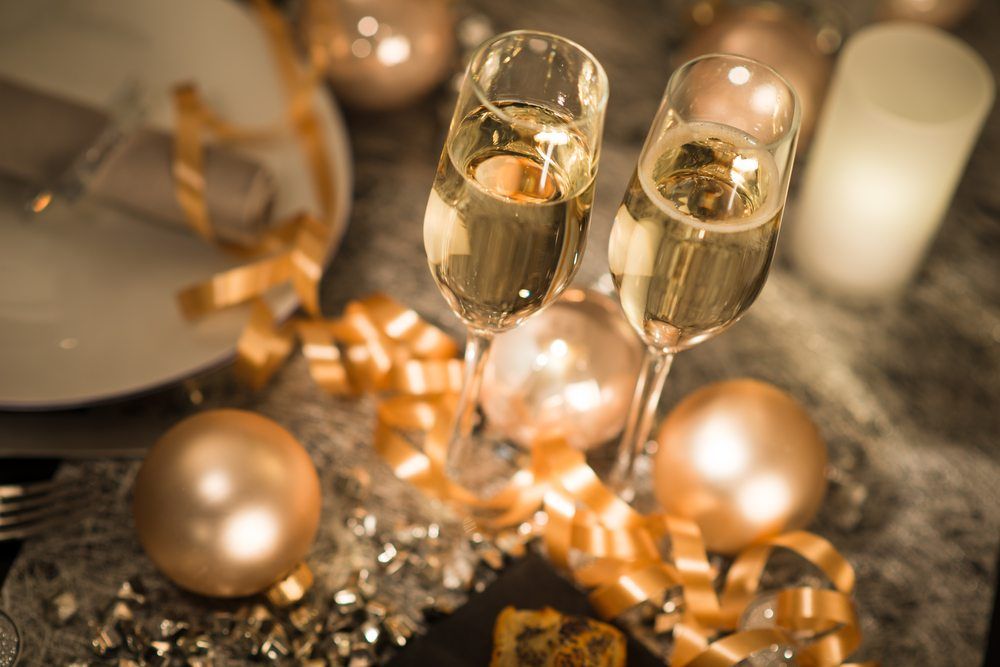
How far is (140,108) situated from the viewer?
87cm

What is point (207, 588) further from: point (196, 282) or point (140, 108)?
point (140, 108)

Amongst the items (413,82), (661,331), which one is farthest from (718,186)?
(413,82)

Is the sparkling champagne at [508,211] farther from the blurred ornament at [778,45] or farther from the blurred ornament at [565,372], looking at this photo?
the blurred ornament at [778,45]

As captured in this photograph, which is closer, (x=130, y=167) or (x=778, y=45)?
(x=130, y=167)

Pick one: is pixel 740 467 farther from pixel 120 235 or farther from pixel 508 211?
pixel 120 235

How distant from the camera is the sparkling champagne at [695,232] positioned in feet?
1.79

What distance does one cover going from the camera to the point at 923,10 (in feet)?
3.58

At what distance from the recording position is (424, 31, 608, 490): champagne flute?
534mm

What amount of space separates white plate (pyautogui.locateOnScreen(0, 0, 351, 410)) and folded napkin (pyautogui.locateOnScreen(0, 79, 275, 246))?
3cm

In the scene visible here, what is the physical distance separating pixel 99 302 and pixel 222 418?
182mm

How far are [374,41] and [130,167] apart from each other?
24cm

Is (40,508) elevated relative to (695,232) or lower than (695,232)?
lower

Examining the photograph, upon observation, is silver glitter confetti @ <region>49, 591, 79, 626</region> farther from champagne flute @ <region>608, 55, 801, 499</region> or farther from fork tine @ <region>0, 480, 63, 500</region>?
champagne flute @ <region>608, 55, 801, 499</region>

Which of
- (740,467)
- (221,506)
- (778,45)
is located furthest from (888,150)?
(221,506)
